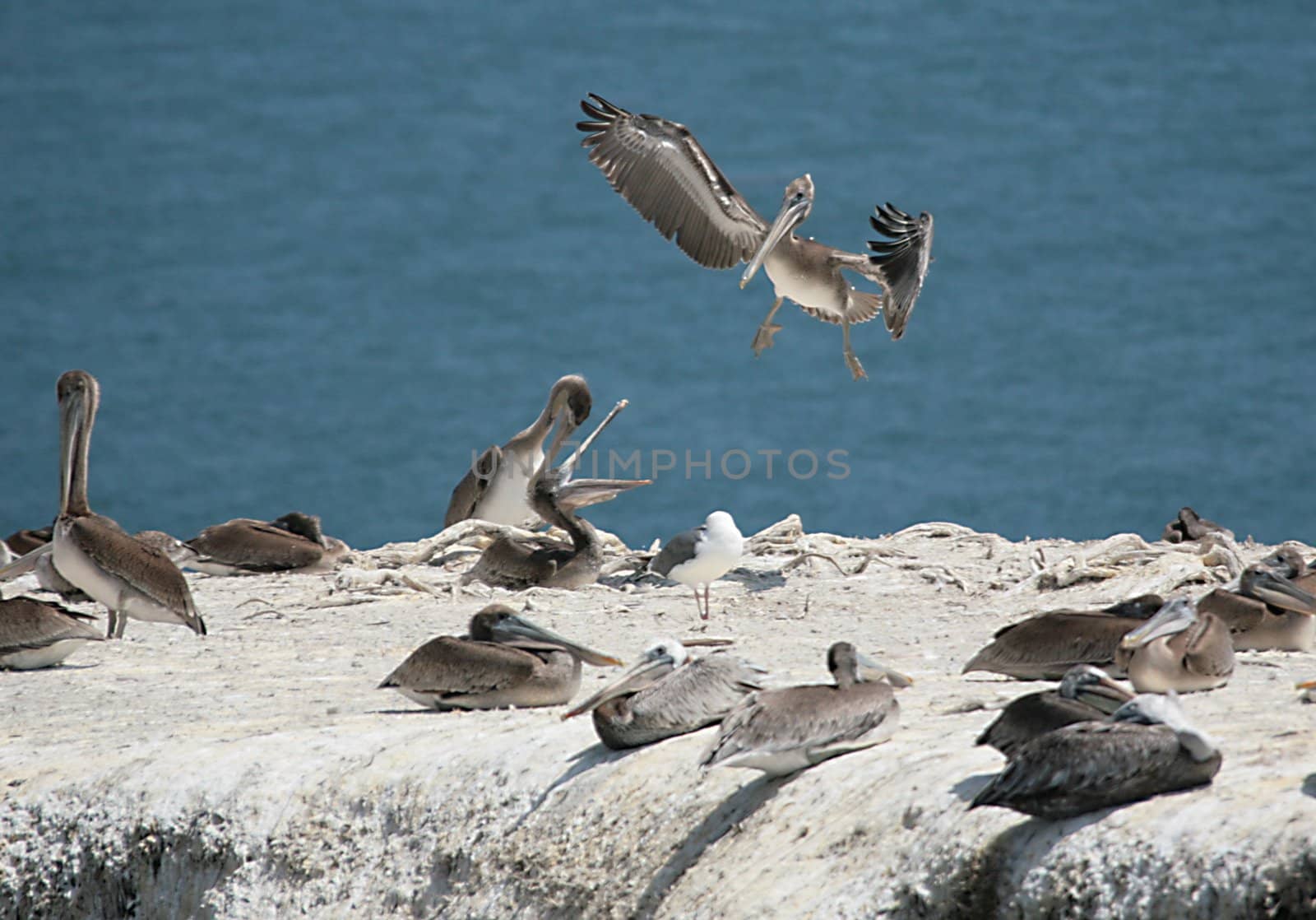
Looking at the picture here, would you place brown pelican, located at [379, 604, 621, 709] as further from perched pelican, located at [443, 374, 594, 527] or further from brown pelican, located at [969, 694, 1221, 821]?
perched pelican, located at [443, 374, 594, 527]

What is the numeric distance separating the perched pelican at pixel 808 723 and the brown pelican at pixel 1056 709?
0.81 ft

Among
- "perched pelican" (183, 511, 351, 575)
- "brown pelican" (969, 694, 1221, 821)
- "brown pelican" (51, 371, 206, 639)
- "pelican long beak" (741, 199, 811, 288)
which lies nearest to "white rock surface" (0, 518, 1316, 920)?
"brown pelican" (969, 694, 1221, 821)

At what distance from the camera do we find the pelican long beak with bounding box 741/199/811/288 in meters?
8.29

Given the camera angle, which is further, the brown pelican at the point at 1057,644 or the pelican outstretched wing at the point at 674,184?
the pelican outstretched wing at the point at 674,184

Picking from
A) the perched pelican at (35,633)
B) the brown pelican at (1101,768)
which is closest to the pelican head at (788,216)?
the perched pelican at (35,633)

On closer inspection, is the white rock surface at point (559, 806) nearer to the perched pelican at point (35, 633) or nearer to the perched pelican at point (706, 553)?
the perched pelican at point (35, 633)

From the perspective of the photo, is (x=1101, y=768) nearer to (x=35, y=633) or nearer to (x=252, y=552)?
(x=35, y=633)

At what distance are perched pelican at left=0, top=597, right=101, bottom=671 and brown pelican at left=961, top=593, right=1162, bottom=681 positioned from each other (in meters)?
2.91

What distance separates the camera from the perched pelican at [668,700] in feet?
12.1

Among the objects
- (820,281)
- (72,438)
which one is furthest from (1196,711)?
(820,281)

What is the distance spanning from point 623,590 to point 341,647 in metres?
1.68

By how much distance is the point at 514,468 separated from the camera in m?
9.02

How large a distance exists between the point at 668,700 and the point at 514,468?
5.40 m

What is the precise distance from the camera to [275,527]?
331 inches
